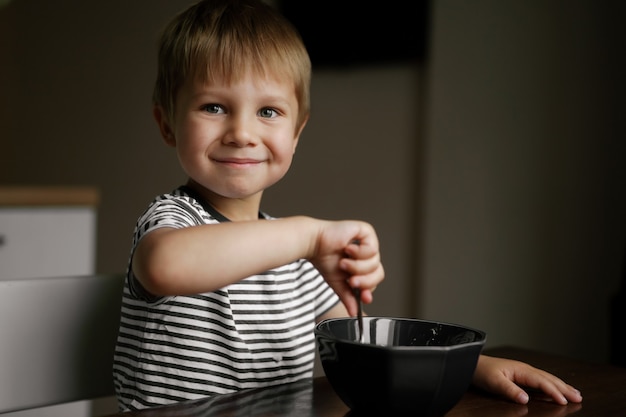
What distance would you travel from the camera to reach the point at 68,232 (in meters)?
2.00

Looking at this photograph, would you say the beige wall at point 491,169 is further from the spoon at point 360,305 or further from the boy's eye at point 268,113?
the spoon at point 360,305

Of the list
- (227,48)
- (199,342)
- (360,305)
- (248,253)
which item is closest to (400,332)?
(360,305)

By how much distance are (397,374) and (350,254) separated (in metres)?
0.15

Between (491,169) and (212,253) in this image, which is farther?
(491,169)

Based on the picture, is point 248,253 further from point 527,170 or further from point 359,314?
point 527,170

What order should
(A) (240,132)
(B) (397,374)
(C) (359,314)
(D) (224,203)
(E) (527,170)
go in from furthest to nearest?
(E) (527,170) → (D) (224,203) → (A) (240,132) → (C) (359,314) → (B) (397,374)

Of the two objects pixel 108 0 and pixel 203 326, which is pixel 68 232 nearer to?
pixel 203 326

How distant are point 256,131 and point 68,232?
3.92 ft

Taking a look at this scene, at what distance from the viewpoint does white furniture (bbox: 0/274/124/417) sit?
3.05ft

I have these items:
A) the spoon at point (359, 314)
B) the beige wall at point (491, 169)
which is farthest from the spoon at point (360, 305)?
the beige wall at point (491, 169)

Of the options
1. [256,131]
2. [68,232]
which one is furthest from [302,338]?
[68,232]

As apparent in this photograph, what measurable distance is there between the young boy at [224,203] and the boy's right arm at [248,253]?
4.2 inches

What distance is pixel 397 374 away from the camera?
24.7 inches

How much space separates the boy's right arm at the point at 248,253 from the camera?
0.69 m
